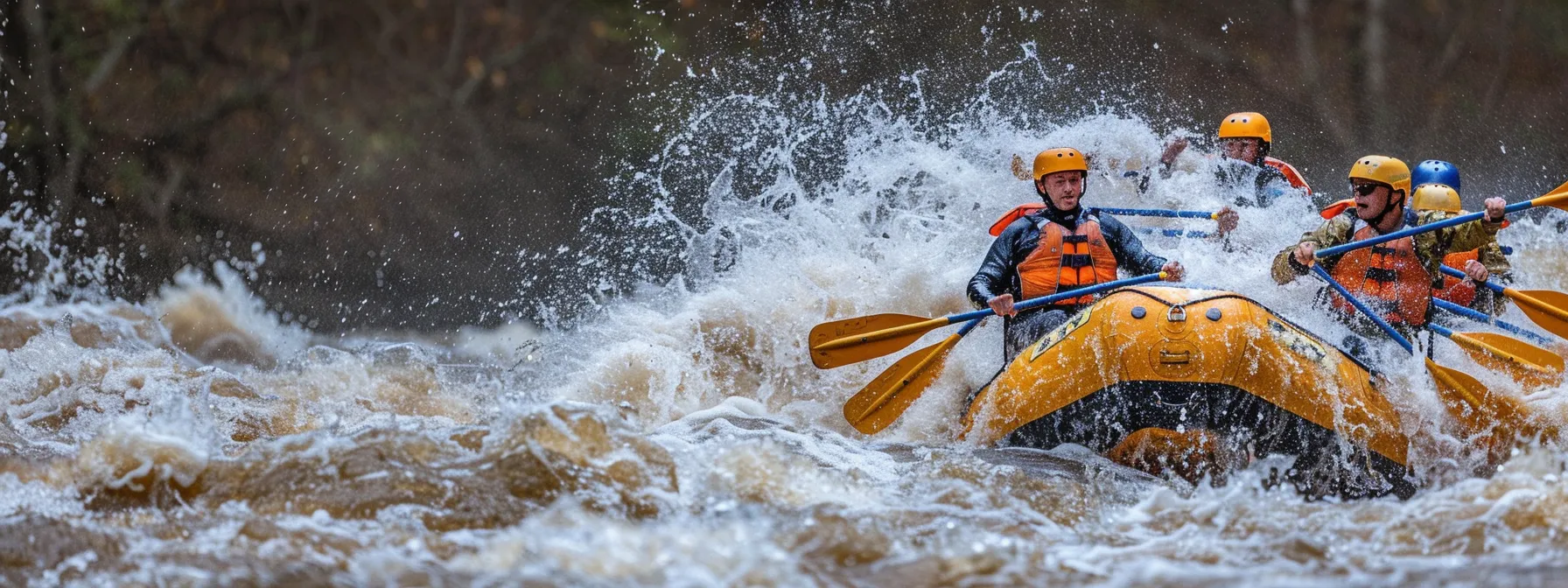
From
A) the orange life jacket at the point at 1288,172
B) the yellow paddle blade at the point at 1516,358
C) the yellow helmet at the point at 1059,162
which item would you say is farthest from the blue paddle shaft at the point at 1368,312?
the orange life jacket at the point at 1288,172

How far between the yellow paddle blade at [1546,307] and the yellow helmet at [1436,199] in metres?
0.64

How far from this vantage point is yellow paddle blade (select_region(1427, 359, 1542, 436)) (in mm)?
4977

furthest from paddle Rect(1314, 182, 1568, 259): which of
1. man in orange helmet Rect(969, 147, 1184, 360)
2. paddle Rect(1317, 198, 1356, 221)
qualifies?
paddle Rect(1317, 198, 1356, 221)

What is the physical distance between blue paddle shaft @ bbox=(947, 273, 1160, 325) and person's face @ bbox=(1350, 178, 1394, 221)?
85 centimetres

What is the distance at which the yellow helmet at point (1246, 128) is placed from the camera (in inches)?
288

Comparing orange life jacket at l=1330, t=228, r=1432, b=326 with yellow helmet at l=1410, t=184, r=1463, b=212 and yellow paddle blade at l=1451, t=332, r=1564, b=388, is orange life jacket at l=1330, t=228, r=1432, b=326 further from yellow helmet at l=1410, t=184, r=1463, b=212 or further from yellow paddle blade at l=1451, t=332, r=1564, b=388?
yellow helmet at l=1410, t=184, r=1463, b=212

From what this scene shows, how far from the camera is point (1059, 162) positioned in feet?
19.2

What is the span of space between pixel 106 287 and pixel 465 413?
6.97 m

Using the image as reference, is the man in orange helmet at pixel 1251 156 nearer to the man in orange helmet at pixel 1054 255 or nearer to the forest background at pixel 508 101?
the man in orange helmet at pixel 1054 255

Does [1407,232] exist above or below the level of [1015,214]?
below

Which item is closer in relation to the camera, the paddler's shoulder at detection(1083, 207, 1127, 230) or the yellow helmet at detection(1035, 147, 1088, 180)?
the yellow helmet at detection(1035, 147, 1088, 180)

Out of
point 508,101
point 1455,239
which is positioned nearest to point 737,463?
point 1455,239

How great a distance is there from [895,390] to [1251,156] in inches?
107

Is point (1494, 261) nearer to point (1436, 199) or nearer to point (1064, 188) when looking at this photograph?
point (1436, 199)
